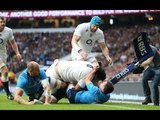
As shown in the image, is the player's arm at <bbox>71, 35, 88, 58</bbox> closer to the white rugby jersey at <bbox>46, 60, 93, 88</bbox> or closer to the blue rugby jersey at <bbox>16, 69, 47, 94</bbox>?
the white rugby jersey at <bbox>46, 60, 93, 88</bbox>

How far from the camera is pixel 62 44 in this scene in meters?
40.6

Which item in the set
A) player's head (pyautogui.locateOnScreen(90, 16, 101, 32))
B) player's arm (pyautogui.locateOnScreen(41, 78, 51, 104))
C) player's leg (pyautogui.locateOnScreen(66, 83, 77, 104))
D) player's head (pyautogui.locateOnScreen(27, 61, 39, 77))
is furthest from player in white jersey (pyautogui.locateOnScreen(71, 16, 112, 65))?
player's head (pyautogui.locateOnScreen(27, 61, 39, 77))

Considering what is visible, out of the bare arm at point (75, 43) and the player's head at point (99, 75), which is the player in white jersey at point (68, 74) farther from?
the bare arm at point (75, 43)

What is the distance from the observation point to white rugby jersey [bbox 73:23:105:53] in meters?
12.8

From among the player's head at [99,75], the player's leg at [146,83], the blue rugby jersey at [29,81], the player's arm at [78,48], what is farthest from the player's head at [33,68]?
the player's leg at [146,83]

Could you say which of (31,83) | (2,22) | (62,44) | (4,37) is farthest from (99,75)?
(62,44)

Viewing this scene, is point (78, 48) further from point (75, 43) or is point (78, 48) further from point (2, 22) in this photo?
point (2, 22)

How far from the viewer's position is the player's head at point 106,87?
A: 33.7 feet

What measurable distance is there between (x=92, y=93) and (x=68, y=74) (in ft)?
3.23
